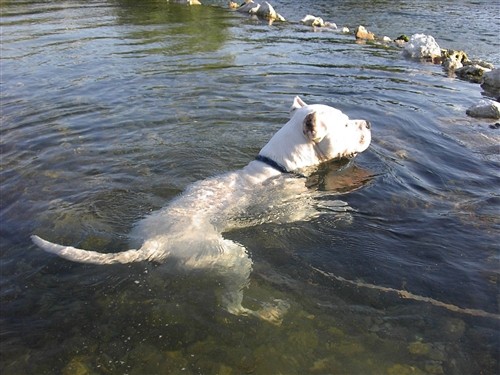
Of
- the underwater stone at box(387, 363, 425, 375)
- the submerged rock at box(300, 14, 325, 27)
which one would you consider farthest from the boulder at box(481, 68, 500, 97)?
the underwater stone at box(387, 363, 425, 375)


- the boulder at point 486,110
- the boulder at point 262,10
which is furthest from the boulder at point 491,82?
the boulder at point 262,10

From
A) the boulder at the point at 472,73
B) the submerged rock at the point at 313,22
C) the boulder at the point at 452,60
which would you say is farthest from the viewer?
the submerged rock at the point at 313,22

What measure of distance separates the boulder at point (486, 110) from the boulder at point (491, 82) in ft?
9.09

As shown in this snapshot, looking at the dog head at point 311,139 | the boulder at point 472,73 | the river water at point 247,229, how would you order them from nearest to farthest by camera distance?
the river water at point 247,229 < the dog head at point 311,139 < the boulder at point 472,73

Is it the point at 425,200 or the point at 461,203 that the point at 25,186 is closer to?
the point at 425,200

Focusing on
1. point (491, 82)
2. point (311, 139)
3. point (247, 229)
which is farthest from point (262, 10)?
point (247, 229)

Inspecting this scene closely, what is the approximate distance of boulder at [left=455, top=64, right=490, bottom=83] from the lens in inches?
568

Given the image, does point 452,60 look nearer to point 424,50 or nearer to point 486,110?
point 424,50

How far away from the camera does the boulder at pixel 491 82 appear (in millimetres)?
13164

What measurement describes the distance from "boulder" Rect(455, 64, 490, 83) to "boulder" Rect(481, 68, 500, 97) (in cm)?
53

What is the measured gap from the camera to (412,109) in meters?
11.0

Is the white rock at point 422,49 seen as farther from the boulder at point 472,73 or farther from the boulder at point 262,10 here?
the boulder at point 262,10

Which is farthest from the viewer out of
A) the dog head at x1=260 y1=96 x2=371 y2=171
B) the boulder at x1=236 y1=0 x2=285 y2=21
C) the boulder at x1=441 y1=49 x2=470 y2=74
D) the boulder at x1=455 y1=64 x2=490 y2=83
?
the boulder at x1=236 y1=0 x2=285 y2=21

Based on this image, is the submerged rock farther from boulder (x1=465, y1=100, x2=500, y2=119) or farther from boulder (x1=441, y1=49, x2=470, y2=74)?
boulder (x1=465, y1=100, x2=500, y2=119)
